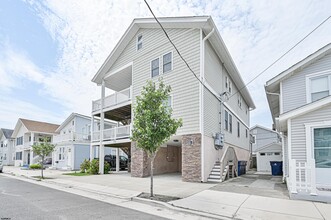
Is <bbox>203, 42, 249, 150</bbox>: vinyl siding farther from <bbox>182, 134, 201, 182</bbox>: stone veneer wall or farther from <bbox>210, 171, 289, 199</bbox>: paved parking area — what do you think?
<bbox>210, 171, 289, 199</bbox>: paved parking area

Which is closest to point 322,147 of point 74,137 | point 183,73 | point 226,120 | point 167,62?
point 183,73

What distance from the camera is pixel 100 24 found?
12.0 metres

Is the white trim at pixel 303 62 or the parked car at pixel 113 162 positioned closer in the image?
the white trim at pixel 303 62

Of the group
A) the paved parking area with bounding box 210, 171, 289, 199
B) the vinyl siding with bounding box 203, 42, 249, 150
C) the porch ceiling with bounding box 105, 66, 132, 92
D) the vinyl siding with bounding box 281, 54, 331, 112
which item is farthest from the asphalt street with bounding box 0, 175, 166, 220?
the porch ceiling with bounding box 105, 66, 132, 92

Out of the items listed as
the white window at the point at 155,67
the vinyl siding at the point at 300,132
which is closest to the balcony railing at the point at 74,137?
the white window at the point at 155,67

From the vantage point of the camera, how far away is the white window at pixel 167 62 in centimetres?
1515

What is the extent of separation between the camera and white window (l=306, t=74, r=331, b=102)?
10445 mm

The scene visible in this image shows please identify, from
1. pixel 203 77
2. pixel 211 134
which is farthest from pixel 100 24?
pixel 211 134

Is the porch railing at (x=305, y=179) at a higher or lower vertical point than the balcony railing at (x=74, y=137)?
lower

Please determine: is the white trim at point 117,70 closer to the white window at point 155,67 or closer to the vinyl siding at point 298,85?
the white window at point 155,67

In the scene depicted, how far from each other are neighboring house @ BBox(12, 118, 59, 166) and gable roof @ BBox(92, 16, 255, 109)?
2142cm

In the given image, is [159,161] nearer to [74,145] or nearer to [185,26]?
[185,26]

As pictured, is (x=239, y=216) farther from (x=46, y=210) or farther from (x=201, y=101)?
(x=201, y=101)

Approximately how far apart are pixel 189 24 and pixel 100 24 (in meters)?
5.38
